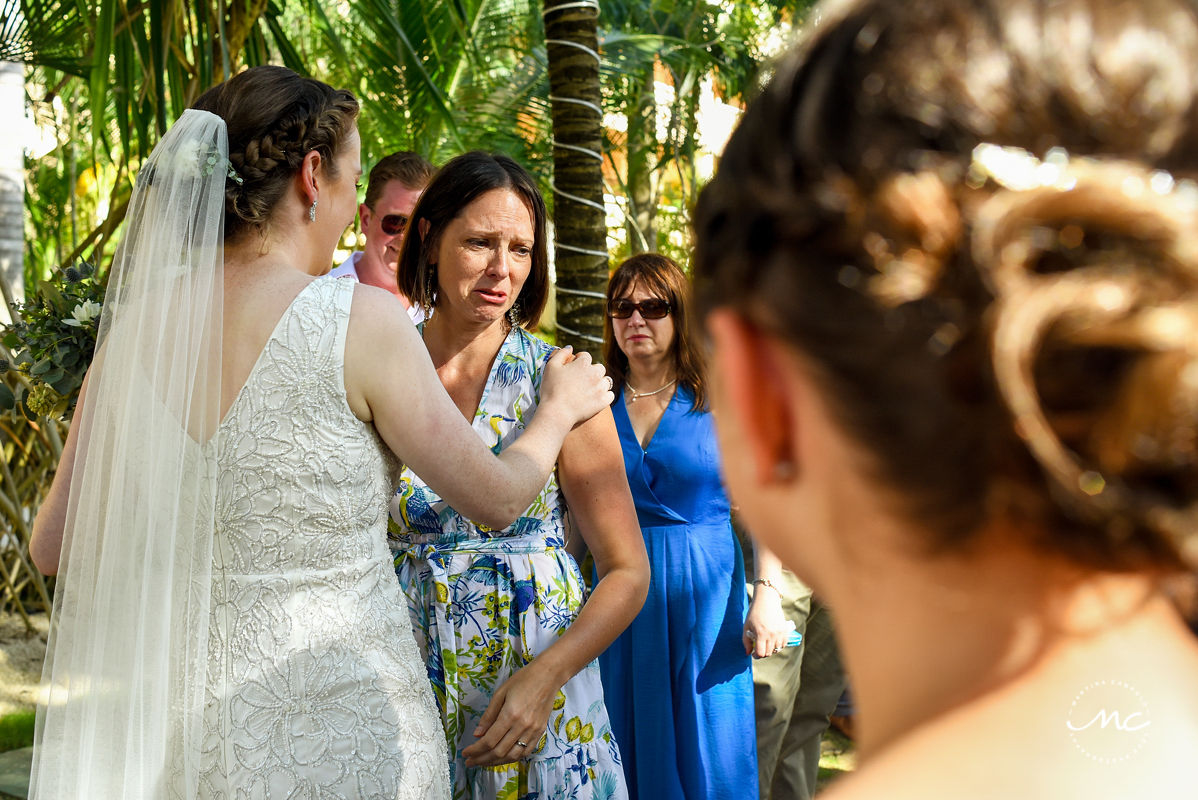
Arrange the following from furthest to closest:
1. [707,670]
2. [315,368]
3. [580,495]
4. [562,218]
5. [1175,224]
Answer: [562,218], [707,670], [580,495], [315,368], [1175,224]

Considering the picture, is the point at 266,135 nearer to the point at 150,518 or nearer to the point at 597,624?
the point at 150,518

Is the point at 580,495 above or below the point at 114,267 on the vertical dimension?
below

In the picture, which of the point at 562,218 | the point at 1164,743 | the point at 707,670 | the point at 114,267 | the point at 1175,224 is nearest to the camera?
the point at 1175,224

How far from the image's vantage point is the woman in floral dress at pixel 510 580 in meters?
2.44

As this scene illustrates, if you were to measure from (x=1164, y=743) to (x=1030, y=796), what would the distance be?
108mm

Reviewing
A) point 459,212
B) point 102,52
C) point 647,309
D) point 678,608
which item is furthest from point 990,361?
point 102,52

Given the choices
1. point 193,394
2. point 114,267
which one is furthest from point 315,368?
point 114,267

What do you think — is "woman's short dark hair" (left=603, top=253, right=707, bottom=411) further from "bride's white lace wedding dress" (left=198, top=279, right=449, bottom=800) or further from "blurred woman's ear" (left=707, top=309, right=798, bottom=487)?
"blurred woman's ear" (left=707, top=309, right=798, bottom=487)

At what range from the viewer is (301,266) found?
6.96ft

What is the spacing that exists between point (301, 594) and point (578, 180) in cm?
288

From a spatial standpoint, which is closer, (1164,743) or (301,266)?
Result: (1164,743)

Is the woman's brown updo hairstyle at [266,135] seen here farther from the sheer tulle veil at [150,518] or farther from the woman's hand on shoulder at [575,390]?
the woman's hand on shoulder at [575,390]

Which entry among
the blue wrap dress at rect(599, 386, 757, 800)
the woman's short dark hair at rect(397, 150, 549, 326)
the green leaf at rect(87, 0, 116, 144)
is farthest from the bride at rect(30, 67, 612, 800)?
the green leaf at rect(87, 0, 116, 144)

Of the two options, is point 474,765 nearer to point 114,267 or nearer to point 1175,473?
point 114,267
